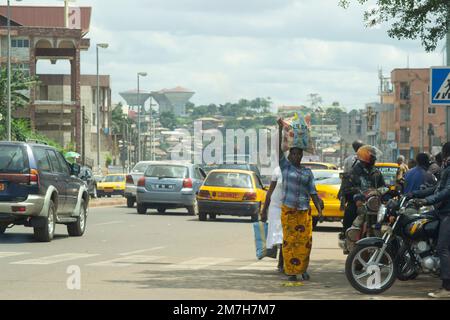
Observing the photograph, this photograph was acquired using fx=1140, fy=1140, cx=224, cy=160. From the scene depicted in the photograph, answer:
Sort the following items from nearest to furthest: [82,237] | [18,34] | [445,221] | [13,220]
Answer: [445,221] < [13,220] < [82,237] < [18,34]

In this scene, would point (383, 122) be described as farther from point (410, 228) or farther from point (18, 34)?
point (410, 228)

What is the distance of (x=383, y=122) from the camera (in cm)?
16175

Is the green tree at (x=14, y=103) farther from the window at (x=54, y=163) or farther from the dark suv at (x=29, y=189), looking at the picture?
the dark suv at (x=29, y=189)

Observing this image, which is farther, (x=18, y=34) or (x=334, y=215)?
(x=18, y=34)

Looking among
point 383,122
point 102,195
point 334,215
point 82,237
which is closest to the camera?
point 82,237

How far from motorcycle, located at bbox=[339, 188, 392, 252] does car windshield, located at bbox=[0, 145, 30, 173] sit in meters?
7.37

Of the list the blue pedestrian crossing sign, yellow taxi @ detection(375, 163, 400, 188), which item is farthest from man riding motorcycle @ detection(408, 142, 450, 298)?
yellow taxi @ detection(375, 163, 400, 188)

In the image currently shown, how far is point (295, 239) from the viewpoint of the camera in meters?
14.4

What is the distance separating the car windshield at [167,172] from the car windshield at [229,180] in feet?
10.2

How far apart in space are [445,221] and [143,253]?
7.54 meters

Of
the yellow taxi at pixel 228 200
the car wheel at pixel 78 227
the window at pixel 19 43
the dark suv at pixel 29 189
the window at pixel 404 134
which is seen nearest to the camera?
the dark suv at pixel 29 189

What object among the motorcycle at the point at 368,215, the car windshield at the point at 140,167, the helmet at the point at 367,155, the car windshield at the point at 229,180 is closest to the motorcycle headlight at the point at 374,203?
the motorcycle at the point at 368,215

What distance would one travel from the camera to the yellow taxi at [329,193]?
91.4ft
